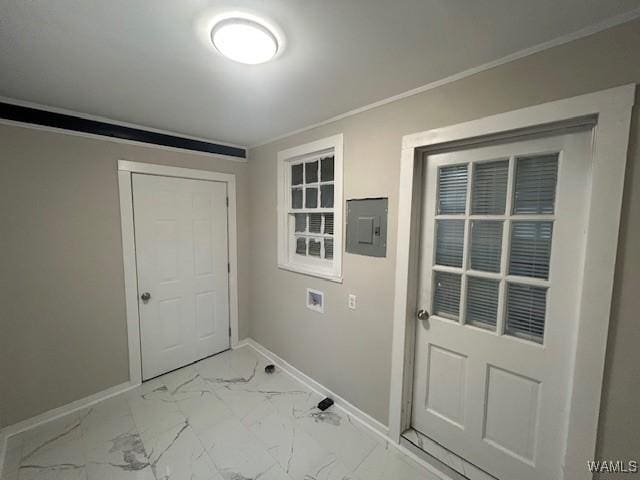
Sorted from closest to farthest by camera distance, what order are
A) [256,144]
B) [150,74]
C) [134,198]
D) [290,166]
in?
[150,74], [134,198], [290,166], [256,144]

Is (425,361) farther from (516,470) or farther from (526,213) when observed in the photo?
(526,213)

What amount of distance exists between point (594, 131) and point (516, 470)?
1787 mm

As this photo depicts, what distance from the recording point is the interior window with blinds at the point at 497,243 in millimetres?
1311

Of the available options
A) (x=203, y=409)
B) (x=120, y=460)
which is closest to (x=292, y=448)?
(x=203, y=409)

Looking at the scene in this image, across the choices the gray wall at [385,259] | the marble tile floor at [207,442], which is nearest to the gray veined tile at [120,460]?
the marble tile floor at [207,442]

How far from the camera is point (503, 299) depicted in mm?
1421

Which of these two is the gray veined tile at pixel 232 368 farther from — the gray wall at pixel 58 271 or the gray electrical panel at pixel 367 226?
the gray electrical panel at pixel 367 226

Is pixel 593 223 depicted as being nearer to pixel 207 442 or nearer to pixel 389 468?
pixel 389 468

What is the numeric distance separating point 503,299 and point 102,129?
3.14m

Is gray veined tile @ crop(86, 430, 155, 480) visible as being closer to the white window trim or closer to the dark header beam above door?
the white window trim

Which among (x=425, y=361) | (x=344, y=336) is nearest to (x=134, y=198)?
(x=344, y=336)

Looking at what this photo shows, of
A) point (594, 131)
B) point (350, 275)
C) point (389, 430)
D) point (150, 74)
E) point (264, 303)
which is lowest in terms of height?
point (389, 430)

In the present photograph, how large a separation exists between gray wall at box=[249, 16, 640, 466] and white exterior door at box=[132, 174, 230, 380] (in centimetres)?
40

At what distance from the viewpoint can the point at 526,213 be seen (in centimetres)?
134
